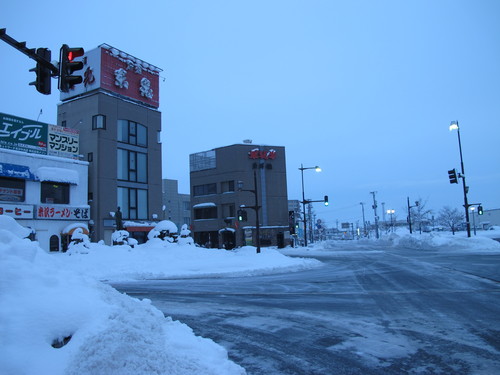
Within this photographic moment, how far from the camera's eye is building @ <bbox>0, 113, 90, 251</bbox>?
2675 cm

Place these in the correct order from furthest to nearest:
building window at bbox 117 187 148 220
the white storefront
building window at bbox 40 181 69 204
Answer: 1. building window at bbox 117 187 148 220
2. building window at bbox 40 181 69 204
3. the white storefront

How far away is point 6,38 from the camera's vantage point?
9375mm

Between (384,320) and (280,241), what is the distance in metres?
49.0

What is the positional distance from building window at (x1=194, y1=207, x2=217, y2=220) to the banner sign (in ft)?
96.7

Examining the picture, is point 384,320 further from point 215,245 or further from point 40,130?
point 215,245

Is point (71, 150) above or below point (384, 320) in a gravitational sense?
above

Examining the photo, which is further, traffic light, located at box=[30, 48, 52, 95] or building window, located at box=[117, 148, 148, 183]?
building window, located at box=[117, 148, 148, 183]

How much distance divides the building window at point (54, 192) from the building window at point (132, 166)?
5552 millimetres

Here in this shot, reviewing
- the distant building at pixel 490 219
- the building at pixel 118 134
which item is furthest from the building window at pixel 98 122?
the distant building at pixel 490 219

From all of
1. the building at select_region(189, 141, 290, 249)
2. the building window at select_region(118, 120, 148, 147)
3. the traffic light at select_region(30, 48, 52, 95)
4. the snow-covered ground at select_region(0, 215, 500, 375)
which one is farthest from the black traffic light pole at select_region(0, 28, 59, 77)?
the building at select_region(189, 141, 290, 249)

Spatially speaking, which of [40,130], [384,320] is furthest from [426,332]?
[40,130]

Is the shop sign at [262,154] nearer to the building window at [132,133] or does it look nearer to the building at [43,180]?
the building window at [132,133]

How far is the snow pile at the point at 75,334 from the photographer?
3.86 meters

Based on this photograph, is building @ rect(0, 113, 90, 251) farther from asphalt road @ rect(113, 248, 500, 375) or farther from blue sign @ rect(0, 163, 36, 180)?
asphalt road @ rect(113, 248, 500, 375)
